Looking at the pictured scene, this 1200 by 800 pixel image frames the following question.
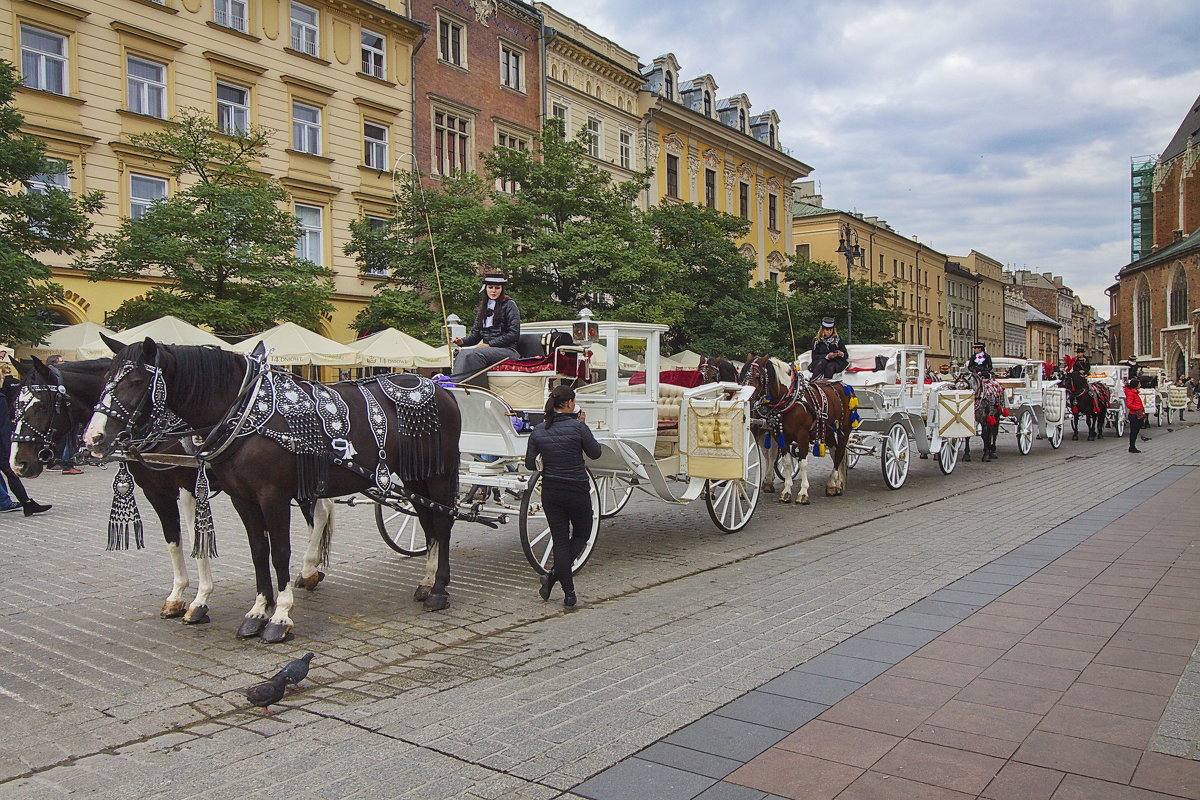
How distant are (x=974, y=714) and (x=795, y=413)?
25.2 feet

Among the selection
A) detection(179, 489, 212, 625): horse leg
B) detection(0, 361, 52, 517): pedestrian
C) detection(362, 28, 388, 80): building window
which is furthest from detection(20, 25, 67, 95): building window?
detection(179, 489, 212, 625): horse leg

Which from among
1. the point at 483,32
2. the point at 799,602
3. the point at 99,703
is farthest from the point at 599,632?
the point at 483,32

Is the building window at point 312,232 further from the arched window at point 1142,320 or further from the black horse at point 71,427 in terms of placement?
the arched window at point 1142,320

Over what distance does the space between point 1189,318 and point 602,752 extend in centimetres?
7490

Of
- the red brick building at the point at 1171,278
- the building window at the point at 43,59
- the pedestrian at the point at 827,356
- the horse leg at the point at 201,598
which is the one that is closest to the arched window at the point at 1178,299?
the red brick building at the point at 1171,278

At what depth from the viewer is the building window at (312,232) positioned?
26.1 metres

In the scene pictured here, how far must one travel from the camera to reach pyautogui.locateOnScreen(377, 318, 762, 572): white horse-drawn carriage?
301 inches

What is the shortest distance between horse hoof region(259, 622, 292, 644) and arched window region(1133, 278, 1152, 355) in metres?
80.9

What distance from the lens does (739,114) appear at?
→ 47.5 metres

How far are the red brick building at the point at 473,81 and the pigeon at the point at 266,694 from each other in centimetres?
2590

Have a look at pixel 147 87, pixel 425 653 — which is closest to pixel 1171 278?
pixel 147 87

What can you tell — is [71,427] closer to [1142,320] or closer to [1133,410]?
[1133,410]

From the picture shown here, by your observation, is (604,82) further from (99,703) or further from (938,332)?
(938,332)

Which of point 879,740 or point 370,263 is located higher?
point 370,263
